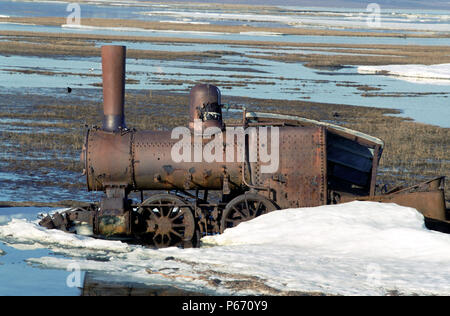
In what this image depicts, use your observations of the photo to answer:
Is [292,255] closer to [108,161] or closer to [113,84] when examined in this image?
[108,161]

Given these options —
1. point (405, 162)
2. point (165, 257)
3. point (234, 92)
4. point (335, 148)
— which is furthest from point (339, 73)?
point (165, 257)

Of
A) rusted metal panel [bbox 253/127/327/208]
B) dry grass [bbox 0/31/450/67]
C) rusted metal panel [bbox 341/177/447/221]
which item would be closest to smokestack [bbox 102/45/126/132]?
rusted metal panel [bbox 253/127/327/208]

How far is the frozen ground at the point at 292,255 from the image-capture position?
482 inches

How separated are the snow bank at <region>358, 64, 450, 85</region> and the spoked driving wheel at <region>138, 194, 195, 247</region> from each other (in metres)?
41.7

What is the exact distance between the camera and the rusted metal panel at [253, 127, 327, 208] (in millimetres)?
15961

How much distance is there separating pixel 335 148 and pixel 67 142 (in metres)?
12.0

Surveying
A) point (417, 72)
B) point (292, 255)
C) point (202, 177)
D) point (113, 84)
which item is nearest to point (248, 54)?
point (417, 72)

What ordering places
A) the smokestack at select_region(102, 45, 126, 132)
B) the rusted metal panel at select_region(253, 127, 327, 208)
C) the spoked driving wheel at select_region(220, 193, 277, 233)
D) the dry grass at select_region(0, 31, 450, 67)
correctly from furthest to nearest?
the dry grass at select_region(0, 31, 450, 67)
the smokestack at select_region(102, 45, 126, 132)
the rusted metal panel at select_region(253, 127, 327, 208)
the spoked driving wheel at select_region(220, 193, 277, 233)

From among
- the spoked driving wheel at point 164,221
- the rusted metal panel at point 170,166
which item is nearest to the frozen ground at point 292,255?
the spoked driving wheel at point 164,221

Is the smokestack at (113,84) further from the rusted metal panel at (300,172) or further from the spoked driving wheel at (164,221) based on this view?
the rusted metal panel at (300,172)

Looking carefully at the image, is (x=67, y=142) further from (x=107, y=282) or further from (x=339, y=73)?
(x=339, y=73)

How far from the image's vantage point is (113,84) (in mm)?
16750

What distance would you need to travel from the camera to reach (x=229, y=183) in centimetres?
1623

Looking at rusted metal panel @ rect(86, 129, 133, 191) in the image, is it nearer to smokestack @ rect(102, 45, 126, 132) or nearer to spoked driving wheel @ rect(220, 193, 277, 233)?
smokestack @ rect(102, 45, 126, 132)
